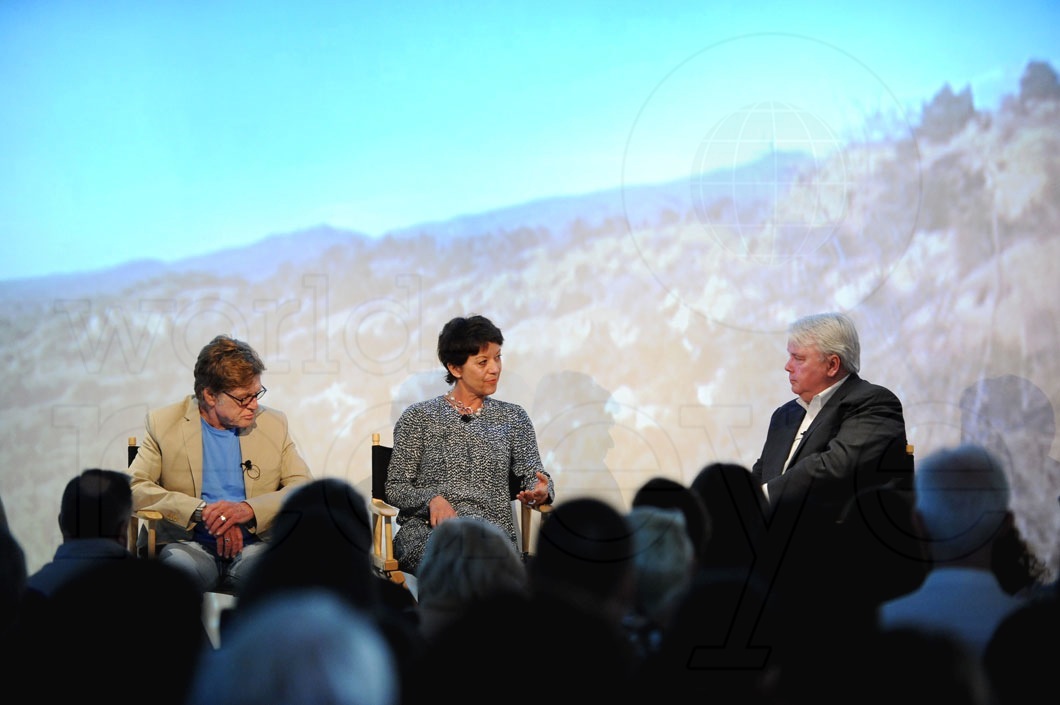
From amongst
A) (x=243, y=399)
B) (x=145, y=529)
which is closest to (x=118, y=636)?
(x=243, y=399)

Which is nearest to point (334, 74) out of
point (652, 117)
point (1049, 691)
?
point (652, 117)

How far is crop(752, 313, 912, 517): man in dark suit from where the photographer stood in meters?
3.30

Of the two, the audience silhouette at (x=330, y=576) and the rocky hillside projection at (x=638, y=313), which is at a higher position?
the rocky hillside projection at (x=638, y=313)

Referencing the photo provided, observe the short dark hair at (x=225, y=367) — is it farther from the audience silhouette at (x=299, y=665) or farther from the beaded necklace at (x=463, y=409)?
the audience silhouette at (x=299, y=665)

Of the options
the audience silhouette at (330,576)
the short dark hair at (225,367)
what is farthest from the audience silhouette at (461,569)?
the short dark hair at (225,367)

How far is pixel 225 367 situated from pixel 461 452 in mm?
889

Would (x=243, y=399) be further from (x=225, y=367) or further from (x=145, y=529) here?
(x=145, y=529)

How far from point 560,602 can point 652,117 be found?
3.26m

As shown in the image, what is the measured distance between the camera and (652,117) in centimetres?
442

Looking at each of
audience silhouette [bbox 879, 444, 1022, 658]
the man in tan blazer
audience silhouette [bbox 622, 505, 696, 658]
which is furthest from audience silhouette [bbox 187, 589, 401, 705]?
the man in tan blazer

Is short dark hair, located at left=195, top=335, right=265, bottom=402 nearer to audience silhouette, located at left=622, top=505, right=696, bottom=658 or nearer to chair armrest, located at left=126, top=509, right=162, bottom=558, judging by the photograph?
chair armrest, located at left=126, top=509, right=162, bottom=558

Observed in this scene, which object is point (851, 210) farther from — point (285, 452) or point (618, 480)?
point (285, 452)

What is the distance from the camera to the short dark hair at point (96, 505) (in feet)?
11.2

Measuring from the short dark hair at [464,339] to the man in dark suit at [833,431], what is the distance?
108 cm
